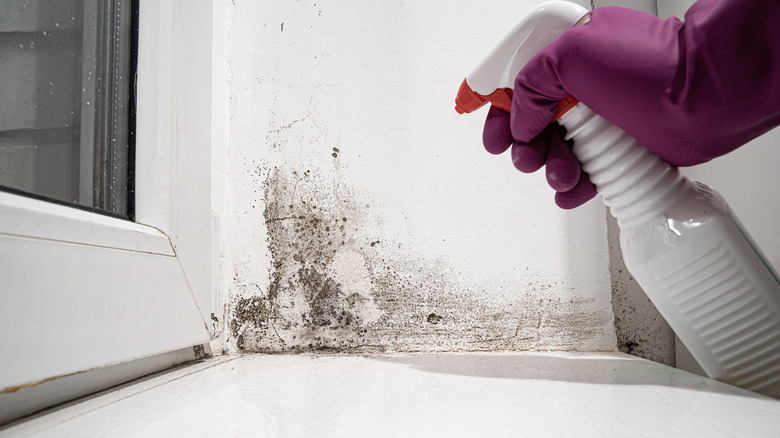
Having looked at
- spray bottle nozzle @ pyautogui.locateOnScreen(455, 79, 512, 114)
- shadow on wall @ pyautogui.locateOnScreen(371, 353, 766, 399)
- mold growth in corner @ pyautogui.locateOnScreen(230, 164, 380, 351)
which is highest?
spray bottle nozzle @ pyautogui.locateOnScreen(455, 79, 512, 114)

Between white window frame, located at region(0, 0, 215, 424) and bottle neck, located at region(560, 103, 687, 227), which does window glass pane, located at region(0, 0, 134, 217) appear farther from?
bottle neck, located at region(560, 103, 687, 227)

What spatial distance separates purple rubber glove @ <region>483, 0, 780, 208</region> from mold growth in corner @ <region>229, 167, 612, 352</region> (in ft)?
1.02

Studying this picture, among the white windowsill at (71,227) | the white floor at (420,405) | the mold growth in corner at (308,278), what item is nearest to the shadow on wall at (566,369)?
the white floor at (420,405)

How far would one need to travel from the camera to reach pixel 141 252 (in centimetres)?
50

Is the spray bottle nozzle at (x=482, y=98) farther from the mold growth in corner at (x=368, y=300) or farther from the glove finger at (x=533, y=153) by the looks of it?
the mold growth in corner at (x=368, y=300)

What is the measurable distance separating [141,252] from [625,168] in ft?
1.75

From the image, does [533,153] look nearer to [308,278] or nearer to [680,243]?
[680,243]

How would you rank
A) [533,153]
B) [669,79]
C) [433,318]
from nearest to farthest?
[669,79]
[533,153]
[433,318]

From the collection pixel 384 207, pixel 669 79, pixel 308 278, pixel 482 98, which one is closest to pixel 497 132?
pixel 482 98

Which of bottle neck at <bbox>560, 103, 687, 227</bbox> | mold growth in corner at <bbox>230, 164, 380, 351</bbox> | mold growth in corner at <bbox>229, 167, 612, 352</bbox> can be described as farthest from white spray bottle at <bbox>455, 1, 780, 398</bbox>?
mold growth in corner at <bbox>230, 164, 380, 351</bbox>

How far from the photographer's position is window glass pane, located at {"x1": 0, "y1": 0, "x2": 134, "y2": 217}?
0.38m

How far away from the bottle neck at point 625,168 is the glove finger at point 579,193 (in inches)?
0.7

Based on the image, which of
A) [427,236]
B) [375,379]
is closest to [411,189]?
[427,236]

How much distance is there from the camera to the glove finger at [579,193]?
48cm
